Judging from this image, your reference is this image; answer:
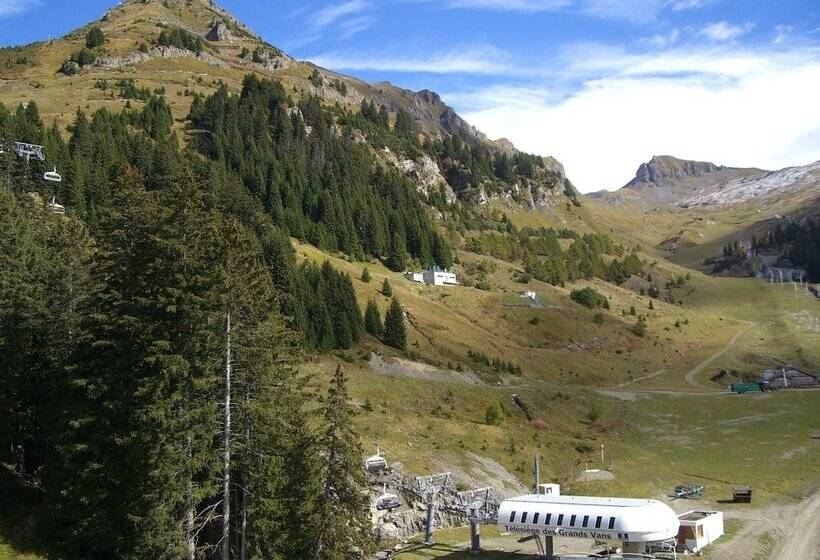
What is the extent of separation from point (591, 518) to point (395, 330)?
68302 millimetres

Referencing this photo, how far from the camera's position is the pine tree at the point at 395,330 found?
4051 inches

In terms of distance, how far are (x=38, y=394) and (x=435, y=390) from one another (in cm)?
4917

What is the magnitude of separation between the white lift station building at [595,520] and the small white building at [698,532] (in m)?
3.14

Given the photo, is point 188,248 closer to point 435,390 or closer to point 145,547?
point 145,547

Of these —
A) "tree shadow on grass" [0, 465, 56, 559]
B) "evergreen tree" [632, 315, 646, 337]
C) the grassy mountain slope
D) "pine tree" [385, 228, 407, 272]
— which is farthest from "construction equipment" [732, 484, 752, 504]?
"pine tree" [385, 228, 407, 272]

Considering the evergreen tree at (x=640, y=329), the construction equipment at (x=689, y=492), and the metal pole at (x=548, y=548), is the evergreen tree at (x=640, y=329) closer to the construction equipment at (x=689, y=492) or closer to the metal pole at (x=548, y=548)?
the construction equipment at (x=689, y=492)

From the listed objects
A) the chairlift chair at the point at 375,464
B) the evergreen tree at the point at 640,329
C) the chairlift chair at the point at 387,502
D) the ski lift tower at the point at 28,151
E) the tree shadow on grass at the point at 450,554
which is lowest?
the tree shadow on grass at the point at 450,554

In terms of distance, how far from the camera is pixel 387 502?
46.1 metres

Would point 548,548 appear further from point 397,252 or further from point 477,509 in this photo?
point 397,252

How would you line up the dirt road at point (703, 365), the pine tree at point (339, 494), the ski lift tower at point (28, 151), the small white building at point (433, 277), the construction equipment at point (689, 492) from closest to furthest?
the pine tree at point (339, 494) → the construction equipment at point (689, 492) → the ski lift tower at point (28, 151) → the dirt road at point (703, 365) → the small white building at point (433, 277)

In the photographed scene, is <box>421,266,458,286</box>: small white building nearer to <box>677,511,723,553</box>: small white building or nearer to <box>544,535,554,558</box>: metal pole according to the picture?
<box>677,511,723,553</box>: small white building

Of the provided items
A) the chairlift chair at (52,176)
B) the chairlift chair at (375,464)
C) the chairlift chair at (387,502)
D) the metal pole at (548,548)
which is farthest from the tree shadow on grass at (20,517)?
the chairlift chair at (52,176)

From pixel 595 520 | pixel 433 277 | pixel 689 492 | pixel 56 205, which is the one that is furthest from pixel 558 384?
pixel 56 205

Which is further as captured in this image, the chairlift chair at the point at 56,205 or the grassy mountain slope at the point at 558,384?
the chairlift chair at the point at 56,205
